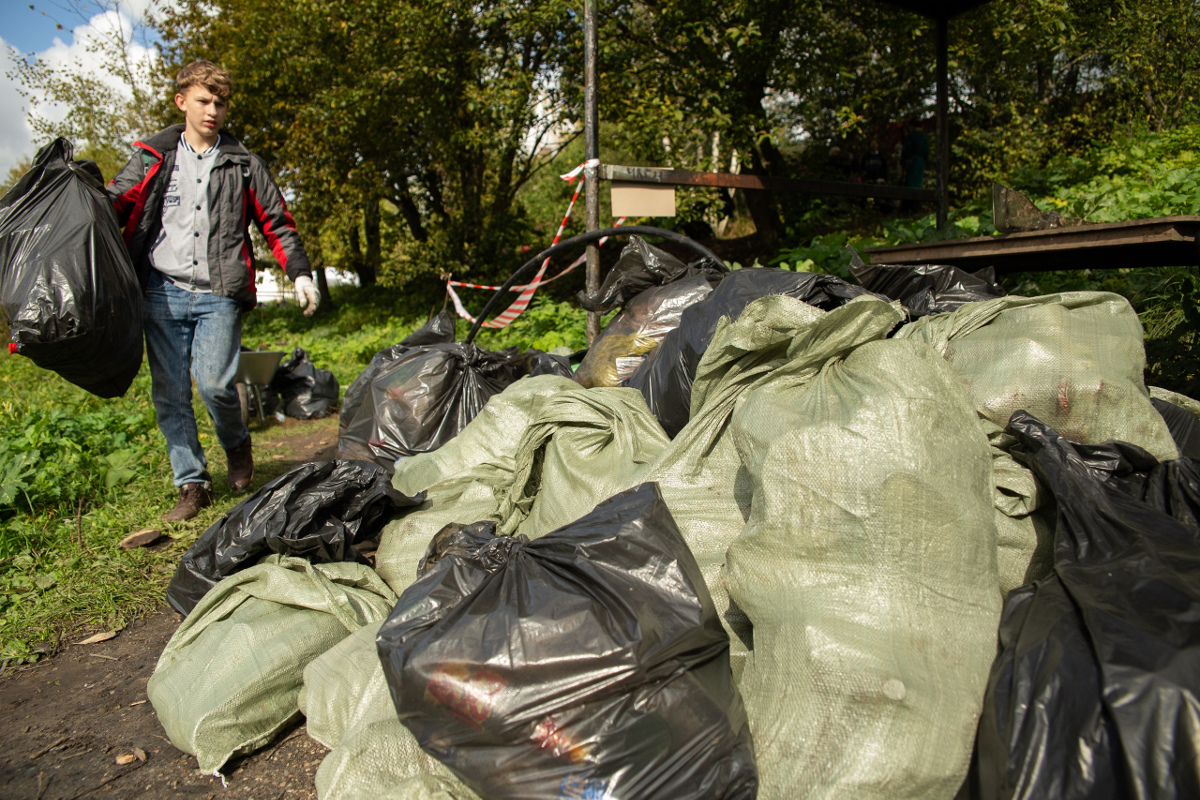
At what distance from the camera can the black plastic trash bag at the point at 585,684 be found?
1.15 meters

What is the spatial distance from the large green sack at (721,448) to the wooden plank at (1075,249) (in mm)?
1416

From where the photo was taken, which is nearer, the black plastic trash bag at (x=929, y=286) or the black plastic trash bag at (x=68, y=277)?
the black plastic trash bag at (x=68, y=277)

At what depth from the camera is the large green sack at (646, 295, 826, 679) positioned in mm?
1689

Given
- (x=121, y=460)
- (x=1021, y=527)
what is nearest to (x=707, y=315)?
(x=1021, y=527)

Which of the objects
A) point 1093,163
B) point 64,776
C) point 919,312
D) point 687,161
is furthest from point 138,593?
point 1093,163

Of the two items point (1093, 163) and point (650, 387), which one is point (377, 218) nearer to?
point (1093, 163)

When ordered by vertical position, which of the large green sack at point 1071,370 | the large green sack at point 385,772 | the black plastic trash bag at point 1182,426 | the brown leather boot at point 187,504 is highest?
the large green sack at point 1071,370

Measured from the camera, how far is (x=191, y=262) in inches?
115

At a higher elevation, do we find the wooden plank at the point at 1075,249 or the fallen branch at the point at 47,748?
the wooden plank at the point at 1075,249

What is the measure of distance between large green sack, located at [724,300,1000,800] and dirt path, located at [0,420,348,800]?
105 centimetres

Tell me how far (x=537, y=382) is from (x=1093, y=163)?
7455 millimetres

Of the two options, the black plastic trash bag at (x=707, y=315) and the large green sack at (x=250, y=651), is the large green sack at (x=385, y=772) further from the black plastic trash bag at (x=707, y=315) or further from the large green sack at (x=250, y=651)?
the black plastic trash bag at (x=707, y=315)

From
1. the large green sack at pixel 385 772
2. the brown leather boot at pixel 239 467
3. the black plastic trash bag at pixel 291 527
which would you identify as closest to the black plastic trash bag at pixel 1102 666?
the large green sack at pixel 385 772

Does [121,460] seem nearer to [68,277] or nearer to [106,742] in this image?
[68,277]
